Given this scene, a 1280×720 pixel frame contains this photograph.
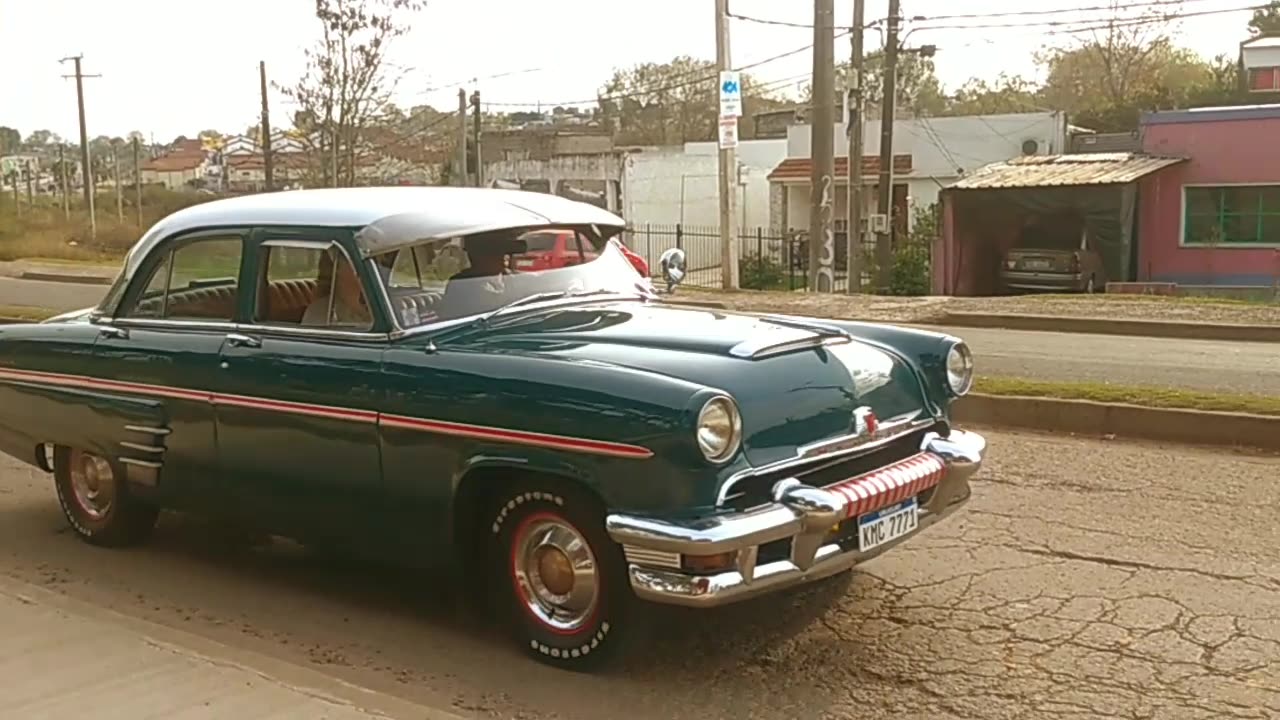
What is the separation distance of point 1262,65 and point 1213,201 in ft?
44.6

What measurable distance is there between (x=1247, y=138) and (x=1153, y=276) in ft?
10.5

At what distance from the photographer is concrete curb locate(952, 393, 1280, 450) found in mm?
7711

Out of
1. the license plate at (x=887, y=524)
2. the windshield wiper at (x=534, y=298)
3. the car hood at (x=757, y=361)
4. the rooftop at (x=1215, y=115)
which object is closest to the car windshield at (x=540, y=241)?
the windshield wiper at (x=534, y=298)

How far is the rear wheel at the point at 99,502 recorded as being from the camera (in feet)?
21.1

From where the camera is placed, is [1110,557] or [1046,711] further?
[1110,557]

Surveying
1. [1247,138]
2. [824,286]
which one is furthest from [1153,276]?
[824,286]

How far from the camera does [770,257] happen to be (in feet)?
117

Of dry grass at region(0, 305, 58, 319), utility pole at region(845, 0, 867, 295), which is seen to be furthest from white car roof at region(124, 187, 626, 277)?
utility pole at region(845, 0, 867, 295)

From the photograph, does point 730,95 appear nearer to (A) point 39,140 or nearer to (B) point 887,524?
(B) point 887,524

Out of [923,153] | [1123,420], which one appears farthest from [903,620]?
[923,153]

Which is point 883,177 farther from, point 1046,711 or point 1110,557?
point 1046,711

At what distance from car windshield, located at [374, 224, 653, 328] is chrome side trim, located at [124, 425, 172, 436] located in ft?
4.67

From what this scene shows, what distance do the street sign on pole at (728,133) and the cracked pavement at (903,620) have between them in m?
14.0

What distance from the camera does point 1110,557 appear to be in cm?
564
